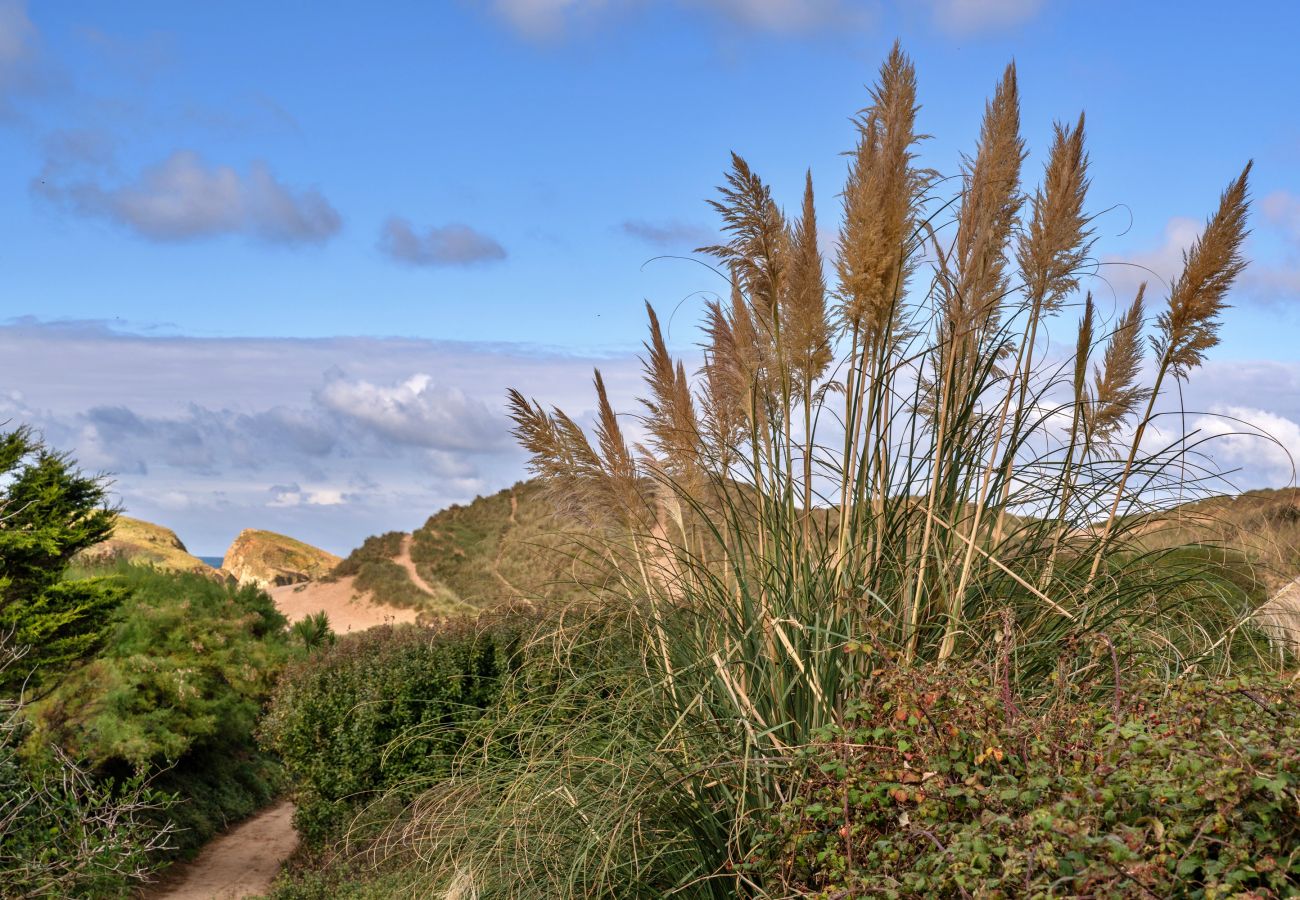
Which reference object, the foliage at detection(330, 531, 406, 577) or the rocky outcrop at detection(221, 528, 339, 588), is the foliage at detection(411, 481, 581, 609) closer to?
the foliage at detection(330, 531, 406, 577)

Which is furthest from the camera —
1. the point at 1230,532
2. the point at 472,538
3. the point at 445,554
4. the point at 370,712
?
the point at 472,538

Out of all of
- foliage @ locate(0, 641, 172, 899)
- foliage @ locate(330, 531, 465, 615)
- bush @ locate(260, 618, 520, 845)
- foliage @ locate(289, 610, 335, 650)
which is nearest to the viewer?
foliage @ locate(0, 641, 172, 899)

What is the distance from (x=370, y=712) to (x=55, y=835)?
2310 mm

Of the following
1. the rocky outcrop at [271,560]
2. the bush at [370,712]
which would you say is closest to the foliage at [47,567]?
the bush at [370,712]

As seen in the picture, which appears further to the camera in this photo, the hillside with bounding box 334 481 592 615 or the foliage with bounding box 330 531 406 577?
the foliage with bounding box 330 531 406 577

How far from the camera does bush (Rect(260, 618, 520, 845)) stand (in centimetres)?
810

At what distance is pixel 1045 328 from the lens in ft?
14.9

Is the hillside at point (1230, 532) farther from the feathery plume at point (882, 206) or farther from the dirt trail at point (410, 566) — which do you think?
the dirt trail at point (410, 566)

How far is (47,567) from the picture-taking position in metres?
9.15

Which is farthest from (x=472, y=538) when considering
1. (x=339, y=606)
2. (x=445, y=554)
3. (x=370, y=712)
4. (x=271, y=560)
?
(x=370, y=712)

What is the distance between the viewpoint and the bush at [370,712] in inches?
319

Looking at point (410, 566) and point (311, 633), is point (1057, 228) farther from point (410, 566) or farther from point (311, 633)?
point (410, 566)

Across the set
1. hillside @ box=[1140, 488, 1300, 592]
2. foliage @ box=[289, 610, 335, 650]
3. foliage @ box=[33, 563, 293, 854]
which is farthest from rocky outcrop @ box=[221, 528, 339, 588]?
hillside @ box=[1140, 488, 1300, 592]

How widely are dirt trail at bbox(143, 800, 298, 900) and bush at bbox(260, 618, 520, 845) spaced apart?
64 cm
